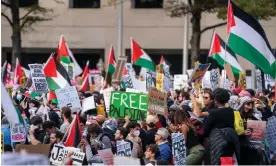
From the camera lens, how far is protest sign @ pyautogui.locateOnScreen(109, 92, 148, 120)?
13.6m

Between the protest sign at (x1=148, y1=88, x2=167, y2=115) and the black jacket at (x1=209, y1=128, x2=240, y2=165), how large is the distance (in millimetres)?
2081

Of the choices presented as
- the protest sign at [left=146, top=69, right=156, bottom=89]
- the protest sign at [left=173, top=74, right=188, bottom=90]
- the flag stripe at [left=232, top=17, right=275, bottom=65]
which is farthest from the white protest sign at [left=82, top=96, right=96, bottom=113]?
the protest sign at [left=173, top=74, right=188, bottom=90]

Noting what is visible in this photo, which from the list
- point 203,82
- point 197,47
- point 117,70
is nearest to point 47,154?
point 203,82

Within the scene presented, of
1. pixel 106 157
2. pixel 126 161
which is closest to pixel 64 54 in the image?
pixel 106 157

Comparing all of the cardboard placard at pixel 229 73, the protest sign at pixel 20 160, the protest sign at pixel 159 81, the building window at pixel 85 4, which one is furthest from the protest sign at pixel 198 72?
the building window at pixel 85 4

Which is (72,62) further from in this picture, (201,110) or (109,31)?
(109,31)

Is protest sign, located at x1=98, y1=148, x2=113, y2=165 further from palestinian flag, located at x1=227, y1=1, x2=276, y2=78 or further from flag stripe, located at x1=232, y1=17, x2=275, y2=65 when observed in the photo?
flag stripe, located at x1=232, y1=17, x2=275, y2=65

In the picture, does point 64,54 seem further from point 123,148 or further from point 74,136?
point 123,148

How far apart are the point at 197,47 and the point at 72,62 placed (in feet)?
37.0

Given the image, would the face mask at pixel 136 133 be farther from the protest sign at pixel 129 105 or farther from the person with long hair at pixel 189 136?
the protest sign at pixel 129 105

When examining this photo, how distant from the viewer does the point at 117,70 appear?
76.0ft

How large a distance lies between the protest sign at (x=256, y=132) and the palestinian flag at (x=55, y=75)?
6765 mm

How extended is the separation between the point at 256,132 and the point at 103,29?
108 feet

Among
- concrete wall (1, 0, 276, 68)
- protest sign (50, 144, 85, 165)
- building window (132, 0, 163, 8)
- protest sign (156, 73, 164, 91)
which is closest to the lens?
protest sign (50, 144, 85, 165)
